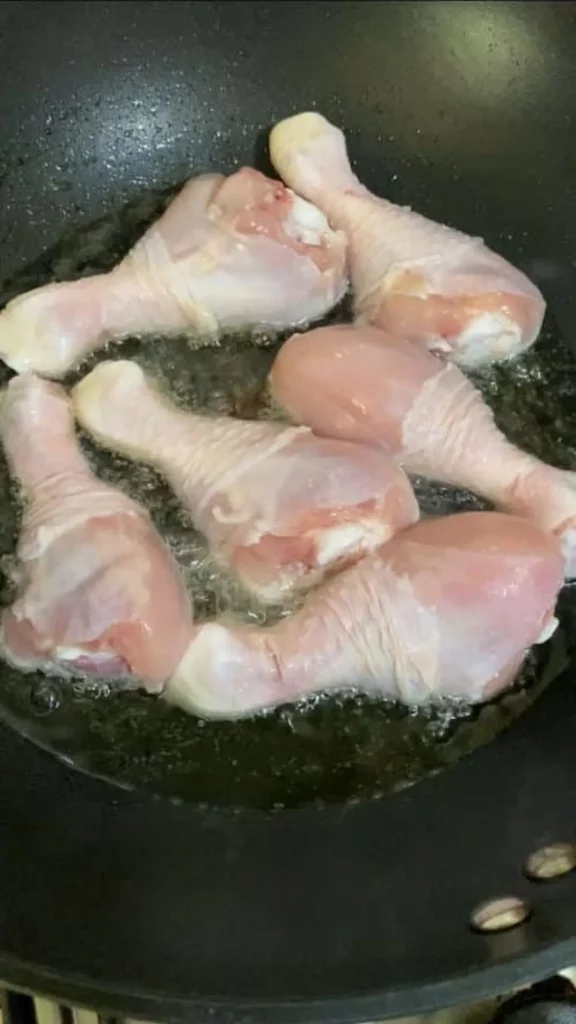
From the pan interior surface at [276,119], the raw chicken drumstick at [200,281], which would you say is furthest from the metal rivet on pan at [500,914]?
the raw chicken drumstick at [200,281]

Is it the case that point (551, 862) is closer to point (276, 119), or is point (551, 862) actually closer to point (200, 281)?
point (200, 281)

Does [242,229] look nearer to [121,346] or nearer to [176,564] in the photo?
[121,346]

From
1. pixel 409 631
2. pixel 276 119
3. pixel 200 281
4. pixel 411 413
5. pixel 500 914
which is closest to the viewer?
pixel 500 914

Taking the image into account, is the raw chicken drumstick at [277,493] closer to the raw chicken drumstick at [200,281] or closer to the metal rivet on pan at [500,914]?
the raw chicken drumstick at [200,281]

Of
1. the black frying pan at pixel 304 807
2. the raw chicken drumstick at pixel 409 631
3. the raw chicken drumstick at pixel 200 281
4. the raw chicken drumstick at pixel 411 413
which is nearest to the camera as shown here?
the black frying pan at pixel 304 807

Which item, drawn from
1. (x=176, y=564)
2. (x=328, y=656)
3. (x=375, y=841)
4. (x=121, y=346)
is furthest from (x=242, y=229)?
(x=375, y=841)

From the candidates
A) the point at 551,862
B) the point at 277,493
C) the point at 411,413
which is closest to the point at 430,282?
the point at 411,413
